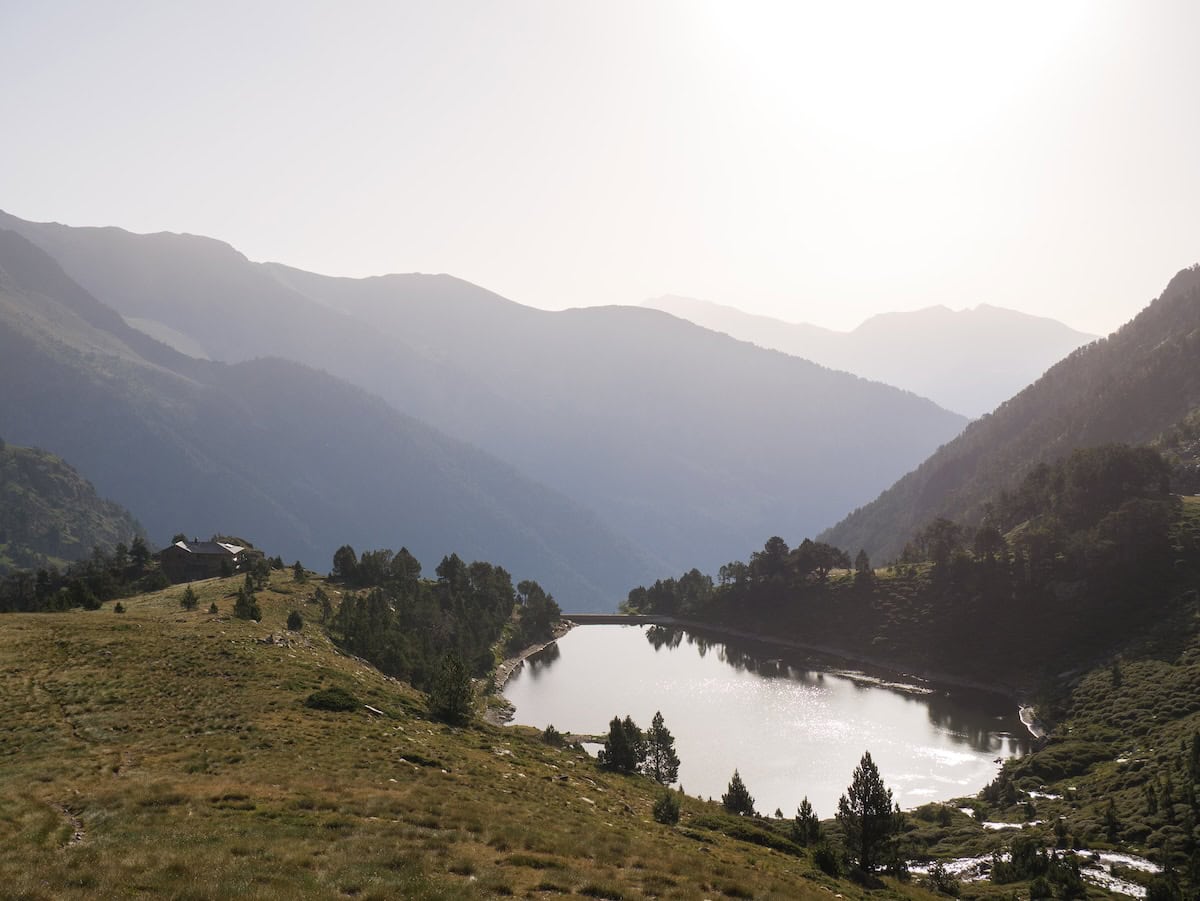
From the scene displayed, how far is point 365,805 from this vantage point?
2719 cm

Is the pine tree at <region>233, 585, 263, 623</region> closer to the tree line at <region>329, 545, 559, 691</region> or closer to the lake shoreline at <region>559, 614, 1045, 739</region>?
the tree line at <region>329, 545, 559, 691</region>

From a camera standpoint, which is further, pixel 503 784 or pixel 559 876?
pixel 503 784

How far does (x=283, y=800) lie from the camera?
2703 centimetres

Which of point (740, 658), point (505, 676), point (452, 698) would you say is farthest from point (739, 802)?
point (740, 658)

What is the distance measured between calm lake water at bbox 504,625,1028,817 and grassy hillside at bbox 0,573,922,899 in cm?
4592

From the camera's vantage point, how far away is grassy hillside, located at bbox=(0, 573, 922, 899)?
66.2ft

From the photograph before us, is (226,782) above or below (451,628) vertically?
above

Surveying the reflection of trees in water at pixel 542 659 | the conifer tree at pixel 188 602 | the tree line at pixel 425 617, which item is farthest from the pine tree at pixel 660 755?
the reflection of trees in water at pixel 542 659

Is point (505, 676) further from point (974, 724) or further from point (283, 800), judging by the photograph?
point (283, 800)

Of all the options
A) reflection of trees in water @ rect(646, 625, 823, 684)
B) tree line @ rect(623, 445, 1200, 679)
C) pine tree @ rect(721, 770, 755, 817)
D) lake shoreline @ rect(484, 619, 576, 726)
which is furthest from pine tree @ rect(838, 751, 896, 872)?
tree line @ rect(623, 445, 1200, 679)

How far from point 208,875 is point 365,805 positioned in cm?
854

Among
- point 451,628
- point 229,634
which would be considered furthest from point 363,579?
point 229,634

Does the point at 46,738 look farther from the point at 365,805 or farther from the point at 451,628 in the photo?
the point at 451,628

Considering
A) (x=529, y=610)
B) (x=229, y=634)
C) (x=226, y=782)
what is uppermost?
(x=226, y=782)
